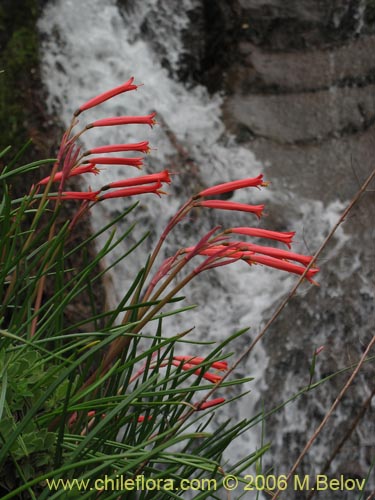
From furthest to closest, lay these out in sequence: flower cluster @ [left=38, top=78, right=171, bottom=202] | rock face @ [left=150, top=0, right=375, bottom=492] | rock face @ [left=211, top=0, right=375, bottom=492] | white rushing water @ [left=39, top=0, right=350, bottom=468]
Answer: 1. white rushing water @ [left=39, top=0, right=350, bottom=468]
2. rock face @ [left=150, top=0, right=375, bottom=492]
3. rock face @ [left=211, top=0, right=375, bottom=492]
4. flower cluster @ [left=38, top=78, right=171, bottom=202]

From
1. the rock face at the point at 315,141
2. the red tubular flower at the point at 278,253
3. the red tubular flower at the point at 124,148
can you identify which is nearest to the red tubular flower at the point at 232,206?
the red tubular flower at the point at 278,253

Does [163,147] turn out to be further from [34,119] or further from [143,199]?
[34,119]

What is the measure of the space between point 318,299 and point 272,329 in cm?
29

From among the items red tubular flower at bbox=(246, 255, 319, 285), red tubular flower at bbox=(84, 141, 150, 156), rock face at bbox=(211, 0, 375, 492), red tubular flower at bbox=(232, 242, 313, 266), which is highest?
red tubular flower at bbox=(84, 141, 150, 156)

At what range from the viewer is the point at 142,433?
1416mm

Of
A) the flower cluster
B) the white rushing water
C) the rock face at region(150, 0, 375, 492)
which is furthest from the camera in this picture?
the white rushing water

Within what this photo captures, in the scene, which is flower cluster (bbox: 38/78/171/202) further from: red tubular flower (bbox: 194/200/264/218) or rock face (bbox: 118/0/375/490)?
rock face (bbox: 118/0/375/490)

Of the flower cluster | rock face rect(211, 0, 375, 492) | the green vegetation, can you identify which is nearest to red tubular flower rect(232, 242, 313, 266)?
the flower cluster

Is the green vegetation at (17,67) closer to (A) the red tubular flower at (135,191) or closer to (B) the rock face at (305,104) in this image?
(B) the rock face at (305,104)

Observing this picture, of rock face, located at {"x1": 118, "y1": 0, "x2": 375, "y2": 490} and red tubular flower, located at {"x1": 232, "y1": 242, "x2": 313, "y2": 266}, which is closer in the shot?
red tubular flower, located at {"x1": 232, "y1": 242, "x2": 313, "y2": 266}

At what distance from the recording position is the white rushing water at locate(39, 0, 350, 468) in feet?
12.4

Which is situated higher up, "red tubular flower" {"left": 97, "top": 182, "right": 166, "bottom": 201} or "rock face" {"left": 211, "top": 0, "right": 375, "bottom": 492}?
"red tubular flower" {"left": 97, "top": 182, "right": 166, "bottom": 201}

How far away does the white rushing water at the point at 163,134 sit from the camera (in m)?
3.79

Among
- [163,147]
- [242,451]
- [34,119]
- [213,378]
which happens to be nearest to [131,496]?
[213,378]
